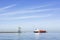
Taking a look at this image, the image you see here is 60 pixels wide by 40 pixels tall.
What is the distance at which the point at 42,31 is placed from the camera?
535 ft

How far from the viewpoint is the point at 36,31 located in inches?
6280

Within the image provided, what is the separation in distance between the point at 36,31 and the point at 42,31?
7197 millimetres
